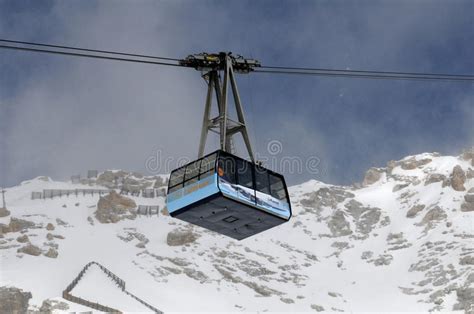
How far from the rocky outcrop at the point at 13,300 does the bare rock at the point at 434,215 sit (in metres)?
98.4

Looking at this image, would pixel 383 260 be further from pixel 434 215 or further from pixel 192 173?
pixel 192 173

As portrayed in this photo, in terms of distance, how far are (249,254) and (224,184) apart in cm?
12935

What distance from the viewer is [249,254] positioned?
15488 cm

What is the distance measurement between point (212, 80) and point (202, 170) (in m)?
4.35

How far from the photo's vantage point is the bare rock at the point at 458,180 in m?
176

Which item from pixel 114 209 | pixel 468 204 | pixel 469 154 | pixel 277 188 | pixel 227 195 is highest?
pixel 469 154

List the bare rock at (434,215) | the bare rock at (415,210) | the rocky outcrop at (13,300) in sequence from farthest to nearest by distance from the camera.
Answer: the bare rock at (415,210) → the bare rock at (434,215) → the rocky outcrop at (13,300)

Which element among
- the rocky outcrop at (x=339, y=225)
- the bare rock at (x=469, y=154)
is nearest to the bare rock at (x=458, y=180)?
the bare rock at (x=469, y=154)

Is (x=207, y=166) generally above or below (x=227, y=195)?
above

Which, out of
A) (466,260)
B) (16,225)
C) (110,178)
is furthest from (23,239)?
(466,260)

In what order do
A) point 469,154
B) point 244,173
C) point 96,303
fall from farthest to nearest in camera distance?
point 469,154 → point 96,303 → point 244,173

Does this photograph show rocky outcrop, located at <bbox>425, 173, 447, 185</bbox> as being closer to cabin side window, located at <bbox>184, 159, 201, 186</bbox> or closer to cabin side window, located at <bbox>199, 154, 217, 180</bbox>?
cabin side window, located at <bbox>184, 159, 201, 186</bbox>

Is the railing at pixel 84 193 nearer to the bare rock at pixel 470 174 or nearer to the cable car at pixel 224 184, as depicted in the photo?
the bare rock at pixel 470 174

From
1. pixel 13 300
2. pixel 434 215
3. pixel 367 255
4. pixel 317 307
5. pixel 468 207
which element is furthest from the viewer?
pixel 434 215
